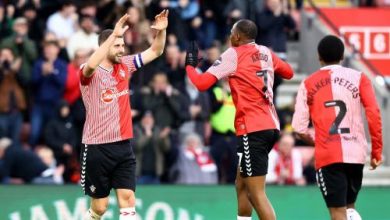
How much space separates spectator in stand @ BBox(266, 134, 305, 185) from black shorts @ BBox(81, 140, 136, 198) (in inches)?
228

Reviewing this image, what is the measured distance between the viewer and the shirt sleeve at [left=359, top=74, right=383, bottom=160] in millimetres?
12414

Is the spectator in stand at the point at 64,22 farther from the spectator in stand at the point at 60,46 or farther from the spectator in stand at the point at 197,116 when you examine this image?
the spectator in stand at the point at 197,116

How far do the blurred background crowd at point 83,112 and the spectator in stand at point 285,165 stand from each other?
0.05 feet

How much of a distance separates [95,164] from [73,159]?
5697 mm

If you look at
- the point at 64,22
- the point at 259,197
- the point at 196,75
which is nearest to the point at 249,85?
the point at 196,75

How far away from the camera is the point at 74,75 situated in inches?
754

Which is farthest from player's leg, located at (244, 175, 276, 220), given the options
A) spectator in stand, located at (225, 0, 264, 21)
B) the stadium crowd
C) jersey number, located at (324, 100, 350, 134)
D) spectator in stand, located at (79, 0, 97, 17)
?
spectator in stand, located at (225, 0, 264, 21)

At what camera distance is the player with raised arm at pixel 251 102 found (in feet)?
42.9

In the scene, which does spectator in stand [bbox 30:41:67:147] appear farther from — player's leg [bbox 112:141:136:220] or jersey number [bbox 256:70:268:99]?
jersey number [bbox 256:70:268:99]

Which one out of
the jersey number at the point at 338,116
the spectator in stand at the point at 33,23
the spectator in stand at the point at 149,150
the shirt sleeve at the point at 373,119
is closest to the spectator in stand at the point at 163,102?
the spectator in stand at the point at 149,150

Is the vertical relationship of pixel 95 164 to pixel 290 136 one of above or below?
above

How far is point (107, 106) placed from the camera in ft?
42.7

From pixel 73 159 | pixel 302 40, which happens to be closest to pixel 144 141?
pixel 73 159

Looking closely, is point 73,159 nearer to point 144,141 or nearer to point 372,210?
point 144,141
